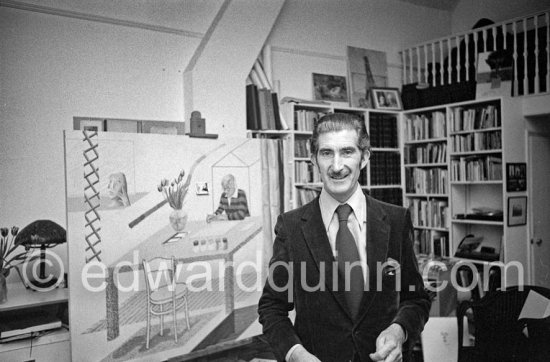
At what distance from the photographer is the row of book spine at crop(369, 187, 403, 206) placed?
20.0ft

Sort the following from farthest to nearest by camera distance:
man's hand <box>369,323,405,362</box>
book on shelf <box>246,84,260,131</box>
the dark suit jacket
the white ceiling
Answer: the white ceiling, book on shelf <box>246,84,260,131</box>, the dark suit jacket, man's hand <box>369,323,405,362</box>

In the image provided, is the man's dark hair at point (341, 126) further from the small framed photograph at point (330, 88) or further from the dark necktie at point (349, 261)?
the small framed photograph at point (330, 88)

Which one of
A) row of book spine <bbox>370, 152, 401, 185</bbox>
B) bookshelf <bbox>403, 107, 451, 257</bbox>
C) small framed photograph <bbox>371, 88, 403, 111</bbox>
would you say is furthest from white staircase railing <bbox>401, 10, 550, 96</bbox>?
row of book spine <bbox>370, 152, 401, 185</bbox>

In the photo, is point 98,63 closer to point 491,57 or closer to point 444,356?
point 444,356

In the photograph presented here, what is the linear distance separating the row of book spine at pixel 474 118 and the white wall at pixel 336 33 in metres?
1.14

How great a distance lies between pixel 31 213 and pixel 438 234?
4502mm

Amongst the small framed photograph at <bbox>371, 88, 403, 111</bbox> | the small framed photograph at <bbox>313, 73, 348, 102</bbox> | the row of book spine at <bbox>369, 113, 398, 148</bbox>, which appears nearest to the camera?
the small framed photograph at <bbox>313, 73, 348, 102</bbox>

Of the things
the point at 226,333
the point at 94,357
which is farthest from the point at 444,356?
the point at 94,357

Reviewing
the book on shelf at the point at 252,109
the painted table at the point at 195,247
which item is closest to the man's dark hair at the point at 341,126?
the painted table at the point at 195,247

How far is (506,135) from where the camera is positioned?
5.27 m

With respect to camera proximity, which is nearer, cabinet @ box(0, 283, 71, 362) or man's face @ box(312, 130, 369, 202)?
man's face @ box(312, 130, 369, 202)

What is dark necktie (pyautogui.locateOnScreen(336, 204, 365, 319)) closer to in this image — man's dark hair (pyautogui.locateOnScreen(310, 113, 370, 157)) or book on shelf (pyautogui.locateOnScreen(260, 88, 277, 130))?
man's dark hair (pyautogui.locateOnScreen(310, 113, 370, 157))

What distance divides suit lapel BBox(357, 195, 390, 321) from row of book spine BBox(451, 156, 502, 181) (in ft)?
13.9

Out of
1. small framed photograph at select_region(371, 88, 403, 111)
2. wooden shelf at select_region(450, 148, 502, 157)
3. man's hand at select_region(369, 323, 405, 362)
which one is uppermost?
small framed photograph at select_region(371, 88, 403, 111)
